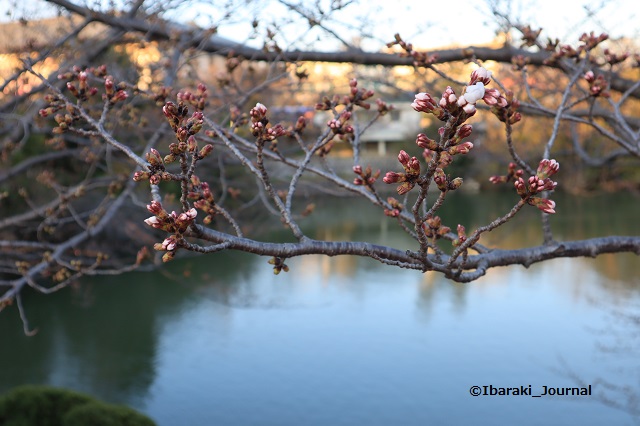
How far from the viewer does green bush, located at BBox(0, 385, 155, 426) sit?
496 cm

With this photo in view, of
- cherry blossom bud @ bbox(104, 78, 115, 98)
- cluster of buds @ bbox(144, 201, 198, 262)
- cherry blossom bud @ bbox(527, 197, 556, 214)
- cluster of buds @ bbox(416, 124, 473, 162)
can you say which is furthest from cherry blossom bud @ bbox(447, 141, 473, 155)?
cherry blossom bud @ bbox(104, 78, 115, 98)

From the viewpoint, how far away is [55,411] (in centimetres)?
516

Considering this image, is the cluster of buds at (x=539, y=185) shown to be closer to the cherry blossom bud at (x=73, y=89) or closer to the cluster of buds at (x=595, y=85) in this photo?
the cluster of buds at (x=595, y=85)

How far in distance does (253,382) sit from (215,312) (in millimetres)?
3129

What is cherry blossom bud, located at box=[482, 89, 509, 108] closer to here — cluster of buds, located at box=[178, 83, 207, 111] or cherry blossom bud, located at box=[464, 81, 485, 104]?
cherry blossom bud, located at box=[464, 81, 485, 104]

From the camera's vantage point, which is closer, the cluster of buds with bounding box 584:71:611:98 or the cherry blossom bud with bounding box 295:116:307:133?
the cherry blossom bud with bounding box 295:116:307:133

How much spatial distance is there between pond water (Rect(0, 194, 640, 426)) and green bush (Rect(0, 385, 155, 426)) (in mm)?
1601

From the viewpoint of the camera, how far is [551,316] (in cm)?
1160

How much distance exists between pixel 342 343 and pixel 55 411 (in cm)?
593

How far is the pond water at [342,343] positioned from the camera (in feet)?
27.4

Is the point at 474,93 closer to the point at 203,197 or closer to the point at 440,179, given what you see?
the point at 440,179

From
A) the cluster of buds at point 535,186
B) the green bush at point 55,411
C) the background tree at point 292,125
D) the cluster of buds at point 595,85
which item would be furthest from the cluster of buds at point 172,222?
the green bush at point 55,411

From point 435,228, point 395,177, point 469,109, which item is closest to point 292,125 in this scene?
point 435,228

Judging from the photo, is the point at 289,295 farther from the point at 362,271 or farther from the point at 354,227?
the point at 354,227
